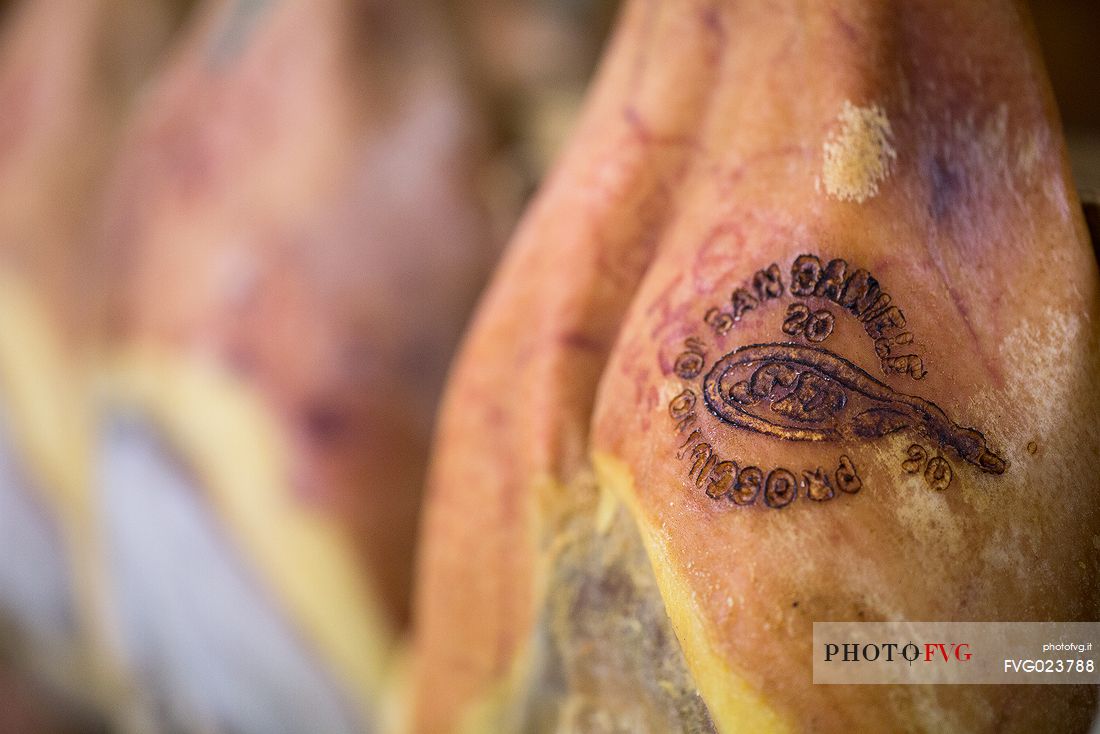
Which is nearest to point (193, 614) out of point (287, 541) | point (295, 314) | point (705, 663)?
point (287, 541)

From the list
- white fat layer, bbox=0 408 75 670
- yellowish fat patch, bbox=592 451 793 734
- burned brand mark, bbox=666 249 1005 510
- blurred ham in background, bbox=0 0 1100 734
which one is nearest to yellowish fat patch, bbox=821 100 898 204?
burned brand mark, bbox=666 249 1005 510

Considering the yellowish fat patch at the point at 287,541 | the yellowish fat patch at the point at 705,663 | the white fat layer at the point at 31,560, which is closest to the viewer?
the yellowish fat patch at the point at 705,663

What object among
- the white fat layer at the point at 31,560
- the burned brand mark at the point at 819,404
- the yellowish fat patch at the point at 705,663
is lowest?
the white fat layer at the point at 31,560

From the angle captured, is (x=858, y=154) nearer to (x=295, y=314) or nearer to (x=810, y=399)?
(x=810, y=399)

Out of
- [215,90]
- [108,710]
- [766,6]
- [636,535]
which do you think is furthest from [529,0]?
[108,710]

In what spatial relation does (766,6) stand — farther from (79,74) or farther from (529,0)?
(79,74)

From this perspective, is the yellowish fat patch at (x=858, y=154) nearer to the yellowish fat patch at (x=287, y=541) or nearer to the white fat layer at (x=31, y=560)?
the yellowish fat patch at (x=287, y=541)

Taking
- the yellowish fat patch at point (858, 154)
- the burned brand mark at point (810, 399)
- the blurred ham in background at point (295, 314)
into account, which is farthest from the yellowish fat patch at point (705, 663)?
the blurred ham in background at point (295, 314)
